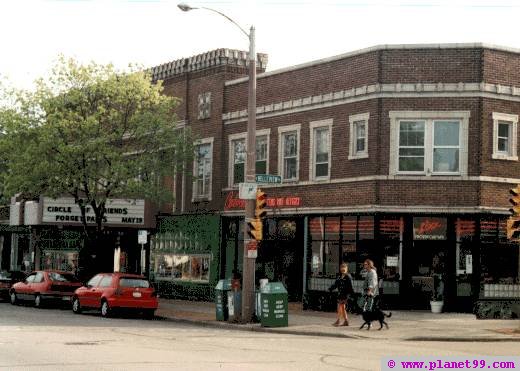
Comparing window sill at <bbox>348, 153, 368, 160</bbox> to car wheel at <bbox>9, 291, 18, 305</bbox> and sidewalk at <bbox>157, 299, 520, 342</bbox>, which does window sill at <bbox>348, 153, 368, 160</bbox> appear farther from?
car wheel at <bbox>9, 291, 18, 305</bbox>

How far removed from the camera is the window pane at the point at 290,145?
34812 mm

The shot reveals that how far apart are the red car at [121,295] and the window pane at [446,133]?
10.1 meters

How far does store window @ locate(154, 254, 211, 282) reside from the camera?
3962cm

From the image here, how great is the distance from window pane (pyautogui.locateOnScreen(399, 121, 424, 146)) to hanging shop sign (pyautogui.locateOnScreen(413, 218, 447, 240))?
2.44 meters

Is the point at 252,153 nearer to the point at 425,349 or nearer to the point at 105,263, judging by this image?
the point at 425,349

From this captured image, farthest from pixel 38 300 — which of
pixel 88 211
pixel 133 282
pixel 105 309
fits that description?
pixel 88 211

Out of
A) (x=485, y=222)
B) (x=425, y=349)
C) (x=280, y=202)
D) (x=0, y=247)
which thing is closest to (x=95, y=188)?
(x=280, y=202)

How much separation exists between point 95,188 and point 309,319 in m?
11.5

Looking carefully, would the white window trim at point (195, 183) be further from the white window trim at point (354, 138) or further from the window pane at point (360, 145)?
the window pane at point (360, 145)

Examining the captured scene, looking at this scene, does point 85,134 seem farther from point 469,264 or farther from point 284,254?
point 469,264

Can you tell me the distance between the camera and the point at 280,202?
3525cm

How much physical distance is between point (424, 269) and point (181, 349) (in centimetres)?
1395

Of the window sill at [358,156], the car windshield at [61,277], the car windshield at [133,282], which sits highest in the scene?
the window sill at [358,156]

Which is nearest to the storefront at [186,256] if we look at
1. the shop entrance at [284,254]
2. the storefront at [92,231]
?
the storefront at [92,231]
